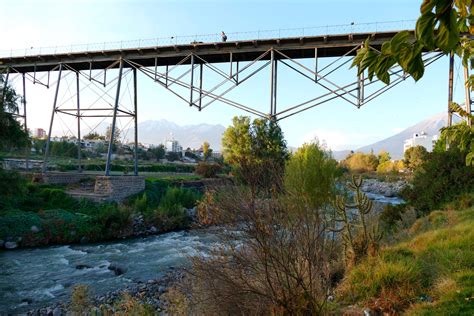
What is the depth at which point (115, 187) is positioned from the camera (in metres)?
21.2

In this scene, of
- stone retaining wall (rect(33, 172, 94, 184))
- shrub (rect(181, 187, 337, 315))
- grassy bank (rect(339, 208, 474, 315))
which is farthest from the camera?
stone retaining wall (rect(33, 172, 94, 184))

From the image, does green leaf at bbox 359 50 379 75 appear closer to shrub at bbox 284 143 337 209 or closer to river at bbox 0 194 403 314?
river at bbox 0 194 403 314

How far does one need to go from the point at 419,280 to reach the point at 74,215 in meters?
17.1

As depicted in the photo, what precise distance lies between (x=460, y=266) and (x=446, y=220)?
16.6 ft

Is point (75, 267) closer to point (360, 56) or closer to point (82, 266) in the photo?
point (82, 266)

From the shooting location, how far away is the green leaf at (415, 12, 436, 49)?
99 centimetres

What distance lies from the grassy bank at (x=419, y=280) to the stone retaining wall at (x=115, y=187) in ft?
56.3

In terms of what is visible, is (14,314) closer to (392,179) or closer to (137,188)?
(137,188)

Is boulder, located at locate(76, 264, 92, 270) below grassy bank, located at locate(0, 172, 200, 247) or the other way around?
below

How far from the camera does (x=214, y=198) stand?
4906mm

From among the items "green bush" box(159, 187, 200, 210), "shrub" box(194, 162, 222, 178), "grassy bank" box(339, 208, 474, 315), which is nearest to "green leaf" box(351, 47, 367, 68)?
"grassy bank" box(339, 208, 474, 315)

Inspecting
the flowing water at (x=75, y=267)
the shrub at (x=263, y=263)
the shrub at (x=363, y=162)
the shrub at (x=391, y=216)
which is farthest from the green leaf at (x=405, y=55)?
the shrub at (x=363, y=162)

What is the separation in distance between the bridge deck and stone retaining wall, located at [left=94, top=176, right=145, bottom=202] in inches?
258

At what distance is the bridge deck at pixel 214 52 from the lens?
1518 centimetres
